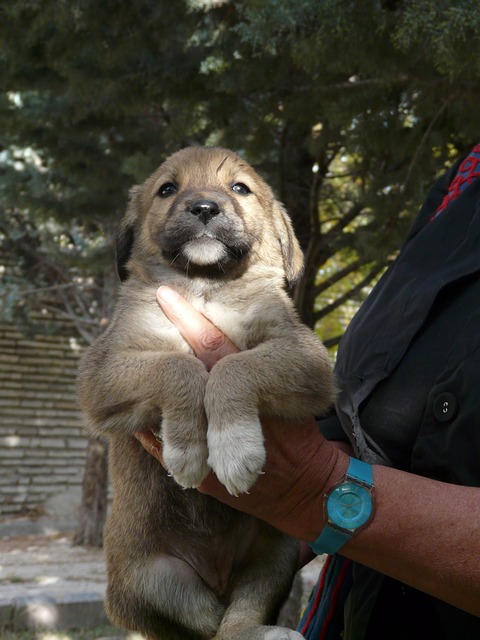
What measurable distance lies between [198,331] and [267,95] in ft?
11.3

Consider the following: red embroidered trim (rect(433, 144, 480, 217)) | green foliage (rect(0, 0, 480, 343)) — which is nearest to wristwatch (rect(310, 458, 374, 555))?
red embroidered trim (rect(433, 144, 480, 217))

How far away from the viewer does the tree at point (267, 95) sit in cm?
424

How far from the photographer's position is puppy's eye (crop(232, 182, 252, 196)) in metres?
3.46

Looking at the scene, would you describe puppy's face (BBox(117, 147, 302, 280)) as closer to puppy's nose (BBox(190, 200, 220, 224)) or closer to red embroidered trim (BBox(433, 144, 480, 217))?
puppy's nose (BBox(190, 200, 220, 224))

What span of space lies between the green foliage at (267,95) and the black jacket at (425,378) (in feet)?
4.38

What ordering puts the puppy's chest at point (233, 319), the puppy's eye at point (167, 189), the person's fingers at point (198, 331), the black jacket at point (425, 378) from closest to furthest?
1. the black jacket at point (425, 378)
2. the person's fingers at point (198, 331)
3. the puppy's chest at point (233, 319)
4. the puppy's eye at point (167, 189)

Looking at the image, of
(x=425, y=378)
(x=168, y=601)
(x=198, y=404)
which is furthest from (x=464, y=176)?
(x=168, y=601)

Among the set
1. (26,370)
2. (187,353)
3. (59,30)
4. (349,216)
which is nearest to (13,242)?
(26,370)

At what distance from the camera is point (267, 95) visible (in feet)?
18.5

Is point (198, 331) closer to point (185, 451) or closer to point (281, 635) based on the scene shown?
point (185, 451)

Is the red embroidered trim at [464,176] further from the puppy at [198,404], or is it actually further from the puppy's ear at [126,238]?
the puppy's ear at [126,238]

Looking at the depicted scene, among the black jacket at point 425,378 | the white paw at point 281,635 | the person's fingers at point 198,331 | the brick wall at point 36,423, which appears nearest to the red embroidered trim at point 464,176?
the black jacket at point 425,378

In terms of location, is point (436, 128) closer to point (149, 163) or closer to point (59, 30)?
point (149, 163)

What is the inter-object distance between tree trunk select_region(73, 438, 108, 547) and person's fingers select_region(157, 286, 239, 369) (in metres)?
11.2
